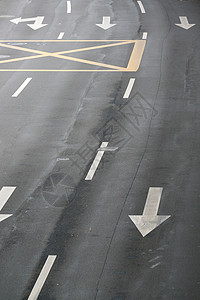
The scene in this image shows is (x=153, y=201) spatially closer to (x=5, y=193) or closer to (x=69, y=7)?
(x=5, y=193)

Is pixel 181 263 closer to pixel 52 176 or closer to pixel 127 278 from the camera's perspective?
pixel 127 278

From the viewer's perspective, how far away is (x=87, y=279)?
11.4m


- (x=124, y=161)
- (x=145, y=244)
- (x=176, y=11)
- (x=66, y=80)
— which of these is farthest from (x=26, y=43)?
(x=145, y=244)

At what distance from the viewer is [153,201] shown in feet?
46.7

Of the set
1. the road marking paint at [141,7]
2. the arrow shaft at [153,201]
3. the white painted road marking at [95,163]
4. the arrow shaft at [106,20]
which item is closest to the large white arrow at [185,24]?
the road marking paint at [141,7]

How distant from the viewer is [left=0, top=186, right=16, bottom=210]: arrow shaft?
14556 millimetres

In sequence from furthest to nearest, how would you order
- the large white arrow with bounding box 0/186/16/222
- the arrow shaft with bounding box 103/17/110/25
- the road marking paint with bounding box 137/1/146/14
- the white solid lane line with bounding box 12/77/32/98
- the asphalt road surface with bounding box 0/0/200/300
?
the road marking paint with bounding box 137/1/146/14 < the arrow shaft with bounding box 103/17/110/25 < the white solid lane line with bounding box 12/77/32/98 < the large white arrow with bounding box 0/186/16/222 < the asphalt road surface with bounding box 0/0/200/300

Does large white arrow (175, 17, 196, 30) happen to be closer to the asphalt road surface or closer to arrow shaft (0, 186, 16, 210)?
the asphalt road surface

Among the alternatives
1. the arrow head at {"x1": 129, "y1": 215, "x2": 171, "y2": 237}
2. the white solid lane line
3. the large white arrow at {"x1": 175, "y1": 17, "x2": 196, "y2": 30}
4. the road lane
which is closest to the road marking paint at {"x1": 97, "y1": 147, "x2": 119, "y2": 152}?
the road lane

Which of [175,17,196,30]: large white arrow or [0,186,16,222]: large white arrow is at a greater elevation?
[0,186,16,222]: large white arrow

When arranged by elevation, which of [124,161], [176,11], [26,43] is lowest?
[176,11]

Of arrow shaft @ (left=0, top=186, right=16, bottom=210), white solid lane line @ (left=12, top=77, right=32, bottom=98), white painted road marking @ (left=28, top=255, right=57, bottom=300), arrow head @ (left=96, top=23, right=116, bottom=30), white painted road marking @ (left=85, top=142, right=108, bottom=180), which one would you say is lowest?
arrow head @ (left=96, top=23, right=116, bottom=30)

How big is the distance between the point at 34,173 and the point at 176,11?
778 inches

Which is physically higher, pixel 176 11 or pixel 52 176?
pixel 52 176
